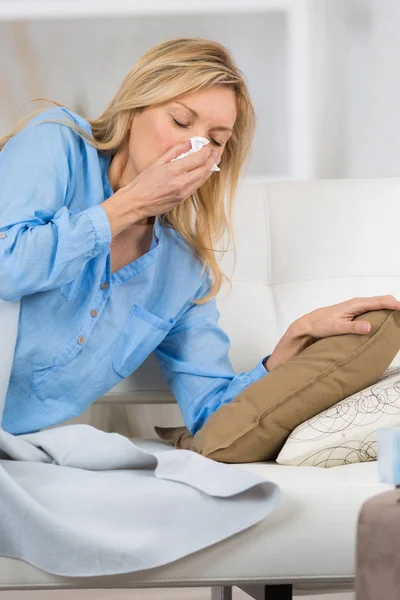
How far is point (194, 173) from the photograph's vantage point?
1577mm

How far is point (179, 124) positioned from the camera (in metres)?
1.66

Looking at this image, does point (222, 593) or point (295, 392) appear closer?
point (295, 392)

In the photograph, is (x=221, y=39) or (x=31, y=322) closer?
(x=31, y=322)

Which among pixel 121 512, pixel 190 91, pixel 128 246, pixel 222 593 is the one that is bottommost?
pixel 222 593

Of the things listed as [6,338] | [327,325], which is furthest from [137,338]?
[327,325]

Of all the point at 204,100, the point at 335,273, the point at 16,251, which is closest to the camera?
the point at 16,251

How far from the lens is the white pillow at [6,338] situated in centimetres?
158

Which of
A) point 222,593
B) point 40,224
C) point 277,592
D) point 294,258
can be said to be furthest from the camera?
point 294,258

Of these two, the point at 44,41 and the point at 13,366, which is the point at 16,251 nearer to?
the point at 13,366

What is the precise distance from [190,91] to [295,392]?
1.96ft

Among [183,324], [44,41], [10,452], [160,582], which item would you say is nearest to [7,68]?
[44,41]

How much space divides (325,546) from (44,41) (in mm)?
2239

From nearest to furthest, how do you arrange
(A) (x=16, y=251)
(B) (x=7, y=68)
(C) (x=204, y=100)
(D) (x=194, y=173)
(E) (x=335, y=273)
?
(A) (x=16, y=251), (D) (x=194, y=173), (C) (x=204, y=100), (E) (x=335, y=273), (B) (x=7, y=68)

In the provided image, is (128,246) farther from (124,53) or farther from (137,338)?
(124,53)
